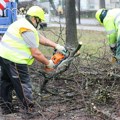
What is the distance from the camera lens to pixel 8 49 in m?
6.12

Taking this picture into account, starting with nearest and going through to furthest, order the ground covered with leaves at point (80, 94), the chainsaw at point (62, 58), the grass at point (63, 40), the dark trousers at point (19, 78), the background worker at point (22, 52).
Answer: the ground covered with leaves at point (80, 94)
the background worker at point (22, 52)
the dark trousers at point (19, 78)
the chainsaw at point (62, 58)
the grass at point (63, 40)

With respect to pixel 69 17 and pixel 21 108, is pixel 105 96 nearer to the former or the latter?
pixel 21 108

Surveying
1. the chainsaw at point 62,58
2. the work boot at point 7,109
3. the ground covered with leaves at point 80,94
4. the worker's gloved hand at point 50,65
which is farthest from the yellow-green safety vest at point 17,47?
the work boot at point 7,109

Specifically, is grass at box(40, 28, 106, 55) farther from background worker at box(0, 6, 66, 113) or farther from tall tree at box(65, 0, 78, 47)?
background worker at box(0, 6, 66, 113)

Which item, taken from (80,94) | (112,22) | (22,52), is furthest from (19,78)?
(112,22)

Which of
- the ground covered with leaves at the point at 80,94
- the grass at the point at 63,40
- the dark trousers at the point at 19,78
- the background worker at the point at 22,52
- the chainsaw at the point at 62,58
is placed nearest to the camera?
the ground covered with leaves at the point at 80,94

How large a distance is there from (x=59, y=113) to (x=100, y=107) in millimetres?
642

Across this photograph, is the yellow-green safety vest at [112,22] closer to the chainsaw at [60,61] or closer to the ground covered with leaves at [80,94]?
the ground covered with leaves at [80,94]

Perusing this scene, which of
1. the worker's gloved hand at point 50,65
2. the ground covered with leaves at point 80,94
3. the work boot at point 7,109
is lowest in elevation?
the work boot at point 7,109

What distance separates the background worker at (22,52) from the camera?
598 cm

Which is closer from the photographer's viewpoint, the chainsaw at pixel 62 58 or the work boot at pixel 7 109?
the chainsaw at pixel 62 58

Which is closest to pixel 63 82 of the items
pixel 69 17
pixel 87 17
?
pixel 69 17

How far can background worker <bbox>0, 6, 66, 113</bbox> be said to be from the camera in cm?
598

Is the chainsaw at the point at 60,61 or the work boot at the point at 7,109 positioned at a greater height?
the chainsaw at the point at 60,61
